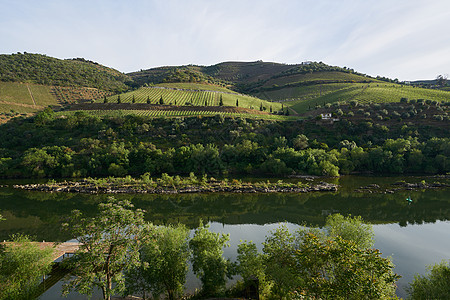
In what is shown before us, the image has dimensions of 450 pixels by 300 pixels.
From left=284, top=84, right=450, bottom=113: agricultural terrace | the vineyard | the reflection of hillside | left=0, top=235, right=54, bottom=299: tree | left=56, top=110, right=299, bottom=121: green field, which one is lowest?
the reflection of hillside

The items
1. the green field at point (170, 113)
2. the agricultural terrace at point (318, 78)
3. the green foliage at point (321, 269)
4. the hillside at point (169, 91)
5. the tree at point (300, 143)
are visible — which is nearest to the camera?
the green foliage at point (321, 269)

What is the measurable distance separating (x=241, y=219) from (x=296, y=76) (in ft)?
569

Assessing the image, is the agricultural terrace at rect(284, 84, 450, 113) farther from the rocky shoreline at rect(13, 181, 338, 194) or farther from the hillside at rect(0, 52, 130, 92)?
the hillside at rect(0, 52, 130, 92)

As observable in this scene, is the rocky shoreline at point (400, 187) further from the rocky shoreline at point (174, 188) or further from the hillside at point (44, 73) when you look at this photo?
the hillside at point (44, 73)

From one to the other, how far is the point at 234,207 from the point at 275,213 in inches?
298

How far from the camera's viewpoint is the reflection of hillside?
35.7m

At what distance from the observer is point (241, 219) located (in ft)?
121

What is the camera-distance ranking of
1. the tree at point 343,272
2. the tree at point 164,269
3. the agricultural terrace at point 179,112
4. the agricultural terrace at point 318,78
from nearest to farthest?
the tree at point 343,272, the tree at point 164,269, the agricultural terrace at point 179,112, the agricultural terrace at point 318,78

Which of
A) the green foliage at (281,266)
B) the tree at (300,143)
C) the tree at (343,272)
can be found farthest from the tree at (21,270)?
the tree at (300,143)

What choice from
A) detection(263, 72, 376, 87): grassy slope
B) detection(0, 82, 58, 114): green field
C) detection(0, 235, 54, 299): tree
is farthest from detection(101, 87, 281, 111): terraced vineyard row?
detection(0, 235, 54, 299): tree

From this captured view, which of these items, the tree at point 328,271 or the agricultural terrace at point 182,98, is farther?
the agricultural terrace at point 182,98

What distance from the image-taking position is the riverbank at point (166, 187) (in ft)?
161

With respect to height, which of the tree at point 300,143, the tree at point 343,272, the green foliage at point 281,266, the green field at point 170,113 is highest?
the green field at point 170,113

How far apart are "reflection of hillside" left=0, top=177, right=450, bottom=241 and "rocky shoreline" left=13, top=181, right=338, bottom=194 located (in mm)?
2024
